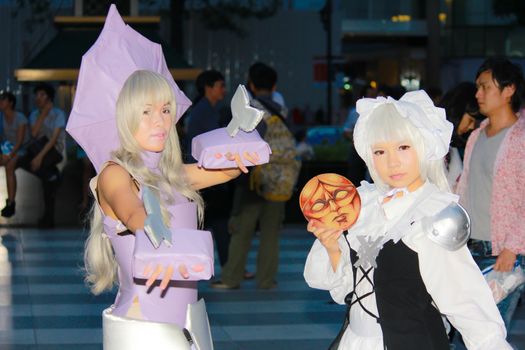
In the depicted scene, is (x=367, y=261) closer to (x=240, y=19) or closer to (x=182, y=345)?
(x=182, y=345)

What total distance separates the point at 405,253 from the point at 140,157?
3.07 feet

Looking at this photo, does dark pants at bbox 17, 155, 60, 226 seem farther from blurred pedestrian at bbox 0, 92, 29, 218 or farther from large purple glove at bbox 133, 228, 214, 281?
large purple glove at bbox 133, 228, 214, 281

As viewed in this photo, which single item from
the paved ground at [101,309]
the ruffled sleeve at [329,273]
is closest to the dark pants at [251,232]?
the paved ground at [101,309]

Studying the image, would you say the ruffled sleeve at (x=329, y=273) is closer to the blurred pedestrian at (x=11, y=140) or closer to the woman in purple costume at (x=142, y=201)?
the woman in purple costume at (x=142, y=201)

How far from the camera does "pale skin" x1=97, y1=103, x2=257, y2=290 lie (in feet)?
12.2

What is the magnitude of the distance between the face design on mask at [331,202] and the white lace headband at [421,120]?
0.76ft

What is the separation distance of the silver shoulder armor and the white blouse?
2.7 inches

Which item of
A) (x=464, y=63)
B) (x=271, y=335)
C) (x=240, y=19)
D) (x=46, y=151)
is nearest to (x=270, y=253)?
(x=271, y=335)

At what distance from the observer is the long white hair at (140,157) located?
3912mm

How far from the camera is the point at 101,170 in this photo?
156 inches

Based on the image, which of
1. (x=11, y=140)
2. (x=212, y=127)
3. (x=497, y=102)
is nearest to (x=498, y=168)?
(x=497, y=102)

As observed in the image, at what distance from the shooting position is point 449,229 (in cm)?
359

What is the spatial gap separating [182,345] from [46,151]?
1058cm

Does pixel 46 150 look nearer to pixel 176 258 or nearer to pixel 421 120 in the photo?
pixel 421 120
